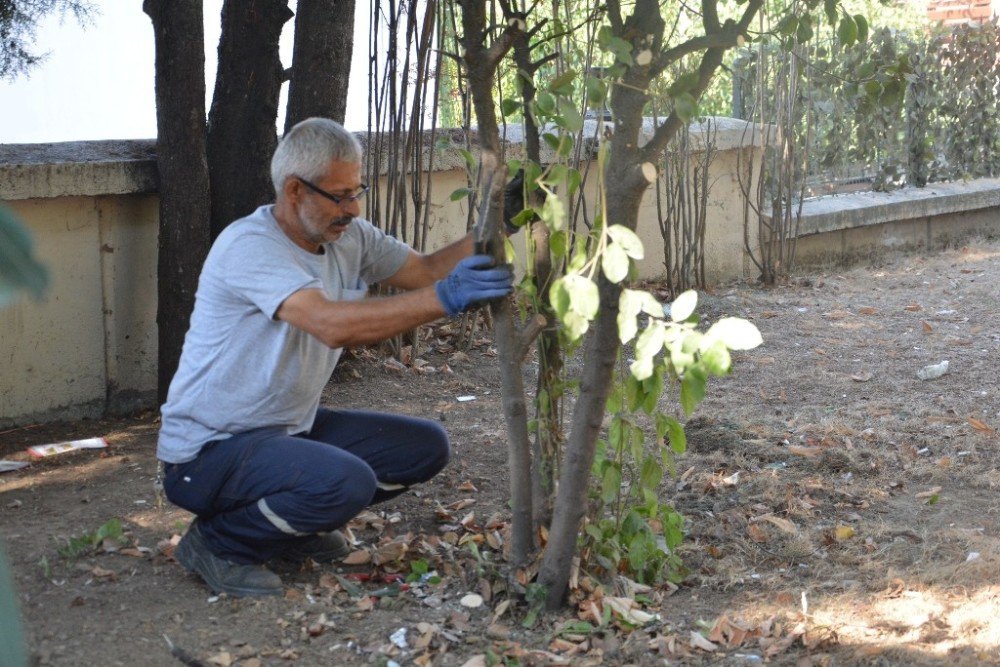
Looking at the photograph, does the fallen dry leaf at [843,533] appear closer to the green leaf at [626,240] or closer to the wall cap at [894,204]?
the green leaf at [626,240]

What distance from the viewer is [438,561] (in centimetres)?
344

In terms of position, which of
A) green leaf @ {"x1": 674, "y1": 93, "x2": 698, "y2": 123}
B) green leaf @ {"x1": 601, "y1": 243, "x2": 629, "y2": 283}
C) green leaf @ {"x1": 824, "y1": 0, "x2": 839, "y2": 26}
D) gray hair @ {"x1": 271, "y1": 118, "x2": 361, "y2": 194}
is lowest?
green leaf @ {"x1": 601, "y1": 243, "x2": 629, "y2": 283}

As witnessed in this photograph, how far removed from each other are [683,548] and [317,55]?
2.81 meters

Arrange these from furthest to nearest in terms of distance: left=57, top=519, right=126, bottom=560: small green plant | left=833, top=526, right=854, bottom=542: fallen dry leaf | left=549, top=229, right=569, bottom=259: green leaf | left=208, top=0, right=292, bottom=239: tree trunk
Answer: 1. left=208, top=0, right=292, bottom=239: tree trunk
2. left=833, top=526, right=854, bottom=542: fallen dry leaf
3. left=57, top=519, right=126, bottom=560: small green plant
4. left=549, top=229, right=569, bottom=259: green leaf

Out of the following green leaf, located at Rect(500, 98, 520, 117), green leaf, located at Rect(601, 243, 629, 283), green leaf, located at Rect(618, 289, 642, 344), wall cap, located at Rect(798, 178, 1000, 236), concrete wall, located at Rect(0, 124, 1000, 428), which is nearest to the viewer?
green leaf, located at Rect(601, 243, 629, 283)

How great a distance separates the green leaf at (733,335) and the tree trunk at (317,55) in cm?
327

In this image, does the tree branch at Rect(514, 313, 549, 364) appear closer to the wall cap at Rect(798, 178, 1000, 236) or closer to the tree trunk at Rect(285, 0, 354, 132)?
the tree trunk at Rect(285, 0, 354, 132)

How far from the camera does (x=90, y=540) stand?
11.5ft

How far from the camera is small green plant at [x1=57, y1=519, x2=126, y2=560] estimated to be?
3.42 meters

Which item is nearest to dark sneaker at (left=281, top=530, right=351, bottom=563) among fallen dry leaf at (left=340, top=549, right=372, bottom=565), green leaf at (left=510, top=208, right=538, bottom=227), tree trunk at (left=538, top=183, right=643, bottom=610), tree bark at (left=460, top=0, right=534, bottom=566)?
fallen dry leaf at (left=340, top=549, right=372, bottom=565)

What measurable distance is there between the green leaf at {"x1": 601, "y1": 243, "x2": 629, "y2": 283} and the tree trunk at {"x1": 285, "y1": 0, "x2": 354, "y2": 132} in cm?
321

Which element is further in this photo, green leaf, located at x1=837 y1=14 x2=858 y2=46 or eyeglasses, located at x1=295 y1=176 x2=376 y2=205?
eyeglasses, located at x1=295 y1=176 x2=376 y2=205

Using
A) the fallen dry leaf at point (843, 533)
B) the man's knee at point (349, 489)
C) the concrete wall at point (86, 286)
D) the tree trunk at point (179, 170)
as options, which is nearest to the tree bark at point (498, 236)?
the man's knee at point (349, 489)

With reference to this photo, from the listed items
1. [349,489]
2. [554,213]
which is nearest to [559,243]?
[554,213]
